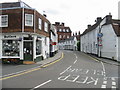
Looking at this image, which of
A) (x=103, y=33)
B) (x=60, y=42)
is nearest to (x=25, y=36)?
(x=103, y=33)

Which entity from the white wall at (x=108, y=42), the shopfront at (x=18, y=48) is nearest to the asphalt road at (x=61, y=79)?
the shopfront at (x=18, y=48)

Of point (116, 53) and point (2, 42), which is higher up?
point (2, 42)

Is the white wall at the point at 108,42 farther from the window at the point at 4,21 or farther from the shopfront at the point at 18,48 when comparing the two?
the window at the point at 4,21

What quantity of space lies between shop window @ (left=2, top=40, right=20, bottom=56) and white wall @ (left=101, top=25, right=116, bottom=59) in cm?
1556

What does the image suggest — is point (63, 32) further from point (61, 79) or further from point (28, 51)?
point (61, 79)

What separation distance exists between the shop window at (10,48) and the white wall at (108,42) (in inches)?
613

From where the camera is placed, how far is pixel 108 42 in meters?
26.7

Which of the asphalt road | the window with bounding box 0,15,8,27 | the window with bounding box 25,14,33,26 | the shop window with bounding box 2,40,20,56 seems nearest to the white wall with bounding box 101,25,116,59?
the asphalt road

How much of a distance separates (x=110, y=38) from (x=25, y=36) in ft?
49.8

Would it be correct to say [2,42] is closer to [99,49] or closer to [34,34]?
[34,34]

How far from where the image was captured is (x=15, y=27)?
1877 cm

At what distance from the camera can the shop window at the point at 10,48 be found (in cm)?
1894

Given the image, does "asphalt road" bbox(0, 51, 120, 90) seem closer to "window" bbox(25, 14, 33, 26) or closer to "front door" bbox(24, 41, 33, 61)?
"front door" bbox(24, 41, 33, 61)

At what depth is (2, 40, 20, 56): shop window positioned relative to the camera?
18.9m
